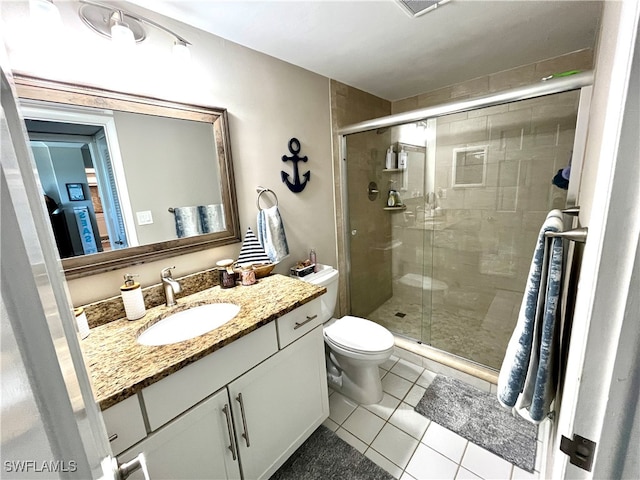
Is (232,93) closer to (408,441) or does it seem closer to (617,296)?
(617,296)

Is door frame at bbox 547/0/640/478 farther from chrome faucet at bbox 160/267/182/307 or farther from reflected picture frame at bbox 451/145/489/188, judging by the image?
reflected picture frame at bbox 451/145/489/188

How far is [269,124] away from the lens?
5.54 ft

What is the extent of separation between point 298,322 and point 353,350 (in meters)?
0.50

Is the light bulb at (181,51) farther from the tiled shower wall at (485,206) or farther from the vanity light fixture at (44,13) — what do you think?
the tiled shower wall at (485,206)

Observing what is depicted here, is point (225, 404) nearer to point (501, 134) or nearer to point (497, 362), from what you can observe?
point (497, 362)

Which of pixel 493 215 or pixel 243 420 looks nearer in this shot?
pixel 243 420

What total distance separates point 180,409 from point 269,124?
1.53 metres

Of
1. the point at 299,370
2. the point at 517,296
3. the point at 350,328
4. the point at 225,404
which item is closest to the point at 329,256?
the point at 350,328

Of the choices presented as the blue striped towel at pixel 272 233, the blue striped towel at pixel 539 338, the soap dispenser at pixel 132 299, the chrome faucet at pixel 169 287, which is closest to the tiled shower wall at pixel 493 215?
the blue striped towel at pixel 539 338

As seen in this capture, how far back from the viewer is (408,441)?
144cm

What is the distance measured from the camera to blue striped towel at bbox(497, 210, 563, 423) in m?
0.72

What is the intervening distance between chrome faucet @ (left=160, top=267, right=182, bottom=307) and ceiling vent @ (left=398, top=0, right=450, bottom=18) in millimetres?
1648

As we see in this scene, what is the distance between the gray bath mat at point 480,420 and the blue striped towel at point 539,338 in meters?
0.78

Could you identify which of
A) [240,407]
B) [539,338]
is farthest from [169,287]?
[539,338]
